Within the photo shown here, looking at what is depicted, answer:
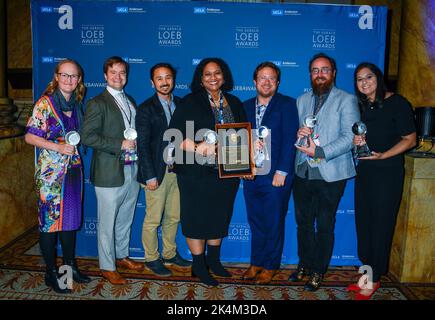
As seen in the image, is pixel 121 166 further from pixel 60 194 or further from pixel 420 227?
pixel 420 227

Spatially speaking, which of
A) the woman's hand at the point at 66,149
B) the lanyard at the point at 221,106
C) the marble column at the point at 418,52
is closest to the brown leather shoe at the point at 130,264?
the woman's hand at the point at 66,149

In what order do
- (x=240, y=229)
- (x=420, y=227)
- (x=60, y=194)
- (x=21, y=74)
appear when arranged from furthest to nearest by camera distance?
Result: (x=21, y=74) < (x=240, y=229) < (x=420, y=227) < (x=60, y=194)

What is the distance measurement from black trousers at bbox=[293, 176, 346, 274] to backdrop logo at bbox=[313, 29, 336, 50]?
1349mm

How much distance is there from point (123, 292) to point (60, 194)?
97 cm

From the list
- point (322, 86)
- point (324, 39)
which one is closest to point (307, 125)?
point (322, 86)

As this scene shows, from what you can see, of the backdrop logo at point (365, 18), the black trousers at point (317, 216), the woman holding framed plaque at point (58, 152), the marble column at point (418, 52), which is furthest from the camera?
the marble column at point (418, 52)

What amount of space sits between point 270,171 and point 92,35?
84.4 inches

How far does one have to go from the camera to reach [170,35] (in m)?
3.26

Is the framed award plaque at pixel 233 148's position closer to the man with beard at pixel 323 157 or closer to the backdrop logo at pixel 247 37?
the man with beard at pixel 323 157

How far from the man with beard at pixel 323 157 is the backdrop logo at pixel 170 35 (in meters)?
1.30

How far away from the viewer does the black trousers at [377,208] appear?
2652 mm

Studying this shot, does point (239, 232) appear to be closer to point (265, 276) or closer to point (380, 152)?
point (265, 276)

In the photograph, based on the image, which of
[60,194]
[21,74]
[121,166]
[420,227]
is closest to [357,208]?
[420,227]

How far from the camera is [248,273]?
308 centimetres
